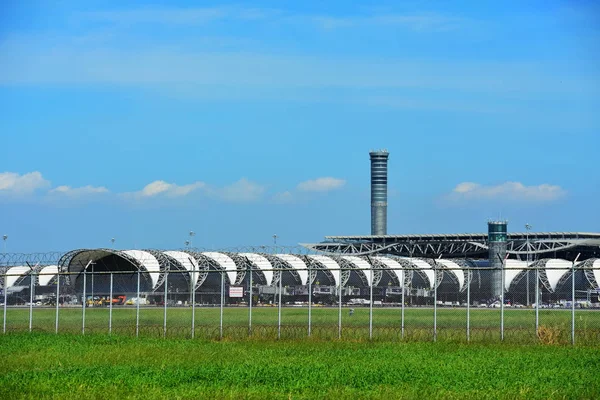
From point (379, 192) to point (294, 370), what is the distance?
160 m

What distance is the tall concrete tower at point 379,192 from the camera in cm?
17380

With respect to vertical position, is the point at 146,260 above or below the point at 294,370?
above

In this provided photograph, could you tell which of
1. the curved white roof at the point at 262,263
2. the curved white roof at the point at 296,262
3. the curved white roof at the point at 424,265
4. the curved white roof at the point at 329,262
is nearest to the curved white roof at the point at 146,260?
the curved white roof at the point at 262,263

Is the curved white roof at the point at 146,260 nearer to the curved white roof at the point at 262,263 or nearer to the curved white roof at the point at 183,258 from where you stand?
the curved white roof at the point at 183,258

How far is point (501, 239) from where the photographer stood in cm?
12294

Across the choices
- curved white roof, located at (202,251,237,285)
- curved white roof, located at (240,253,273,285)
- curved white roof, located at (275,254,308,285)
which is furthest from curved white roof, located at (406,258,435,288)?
curved white roof, located at (202,251,237,285)

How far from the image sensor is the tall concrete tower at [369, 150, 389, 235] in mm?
173800

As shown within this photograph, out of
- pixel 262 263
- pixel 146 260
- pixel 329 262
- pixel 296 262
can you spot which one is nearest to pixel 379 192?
pixel 296 262

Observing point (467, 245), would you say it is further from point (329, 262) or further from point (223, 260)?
point (223, 260)

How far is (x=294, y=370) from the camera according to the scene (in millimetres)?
23250

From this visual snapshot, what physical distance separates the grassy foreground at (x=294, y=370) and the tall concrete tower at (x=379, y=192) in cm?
14224

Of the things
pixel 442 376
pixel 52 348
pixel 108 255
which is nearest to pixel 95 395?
pixel 442 376

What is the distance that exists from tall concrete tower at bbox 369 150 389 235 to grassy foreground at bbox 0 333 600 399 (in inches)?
5600

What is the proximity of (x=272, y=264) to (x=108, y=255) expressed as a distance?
1744 centimetres
